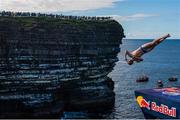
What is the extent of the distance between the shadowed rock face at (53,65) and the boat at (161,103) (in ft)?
88.7

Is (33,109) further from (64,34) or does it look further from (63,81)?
(64,34)

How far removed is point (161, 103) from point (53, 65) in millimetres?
33702

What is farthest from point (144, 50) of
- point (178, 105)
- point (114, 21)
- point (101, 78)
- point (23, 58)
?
point (114, 21)

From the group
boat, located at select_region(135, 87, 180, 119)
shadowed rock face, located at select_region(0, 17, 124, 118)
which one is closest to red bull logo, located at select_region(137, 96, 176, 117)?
boat, located at select_region(135, 87, 180, 119)

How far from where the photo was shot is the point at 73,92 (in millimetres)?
98188

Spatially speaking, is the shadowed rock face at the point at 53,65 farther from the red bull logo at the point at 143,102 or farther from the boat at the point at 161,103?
the boat at the point at 161,103

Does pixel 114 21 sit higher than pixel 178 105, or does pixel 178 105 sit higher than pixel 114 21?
pixel 114 21

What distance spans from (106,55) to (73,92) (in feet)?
39.7

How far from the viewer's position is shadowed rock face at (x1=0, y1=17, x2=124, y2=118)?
89.4m

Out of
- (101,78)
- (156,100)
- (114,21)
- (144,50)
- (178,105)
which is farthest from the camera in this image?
(114,21)

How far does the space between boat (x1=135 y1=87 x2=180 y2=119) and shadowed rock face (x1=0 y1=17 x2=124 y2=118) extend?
27.0 m

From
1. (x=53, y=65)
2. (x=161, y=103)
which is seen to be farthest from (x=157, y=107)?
(x=53, y=65)

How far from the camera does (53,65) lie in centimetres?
9394

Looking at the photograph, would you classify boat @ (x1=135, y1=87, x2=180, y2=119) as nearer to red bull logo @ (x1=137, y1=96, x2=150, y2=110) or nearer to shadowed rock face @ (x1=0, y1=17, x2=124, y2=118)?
red bull logo @ (x1=137, y1=96, x2=150, y2=110)
